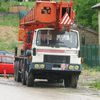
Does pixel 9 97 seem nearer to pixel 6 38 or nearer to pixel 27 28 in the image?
pixel 27 28

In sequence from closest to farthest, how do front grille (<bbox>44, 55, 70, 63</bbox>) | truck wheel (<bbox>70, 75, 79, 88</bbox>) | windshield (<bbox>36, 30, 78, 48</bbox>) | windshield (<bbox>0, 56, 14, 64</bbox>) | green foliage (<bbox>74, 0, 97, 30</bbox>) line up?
1. front grille (<bbox>44, 55, 70, 63</bbox>)
2. windshield (<bbox>36, 30, 78, 48</bbox>)
3. truck wheel (<bbox>70, 75, 79, 88</bbox>)
4. windshield (<bbox>0, 56, 14, 64</bbox>)
5. green foliage (<bbox>74, 0, 97, 30</bbox>)

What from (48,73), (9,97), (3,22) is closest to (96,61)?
(48,73)

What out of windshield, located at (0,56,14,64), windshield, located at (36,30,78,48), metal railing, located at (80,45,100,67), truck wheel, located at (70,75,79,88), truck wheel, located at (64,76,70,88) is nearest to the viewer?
windshield, located at (36,30,78,48)

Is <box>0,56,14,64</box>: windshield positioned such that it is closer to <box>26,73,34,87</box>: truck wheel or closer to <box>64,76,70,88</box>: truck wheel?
<box>64,76,70,88</box>: truck wheel

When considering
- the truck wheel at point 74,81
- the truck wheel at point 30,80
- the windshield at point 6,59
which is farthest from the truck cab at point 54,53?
the windshield at point 6,59

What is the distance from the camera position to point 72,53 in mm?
24797

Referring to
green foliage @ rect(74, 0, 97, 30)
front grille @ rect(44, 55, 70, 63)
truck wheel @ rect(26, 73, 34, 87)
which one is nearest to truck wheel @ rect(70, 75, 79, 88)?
front grille @ rect(44, 55, 70, 63)

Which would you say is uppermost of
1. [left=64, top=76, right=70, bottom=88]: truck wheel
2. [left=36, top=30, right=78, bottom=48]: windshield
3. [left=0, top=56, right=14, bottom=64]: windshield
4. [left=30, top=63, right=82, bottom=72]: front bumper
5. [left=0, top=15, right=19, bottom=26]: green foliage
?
[left=0, top=15, right=19, bottom=26]: green foliage

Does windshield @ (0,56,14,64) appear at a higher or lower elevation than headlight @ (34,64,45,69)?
lower

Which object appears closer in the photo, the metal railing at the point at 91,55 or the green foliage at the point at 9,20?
the metal railing at the point at 91,55

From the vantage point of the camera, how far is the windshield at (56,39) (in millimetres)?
24797

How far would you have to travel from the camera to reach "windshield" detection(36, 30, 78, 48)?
24797 mm

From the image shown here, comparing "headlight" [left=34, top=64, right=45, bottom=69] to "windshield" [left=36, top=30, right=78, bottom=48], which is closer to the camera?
"headlight" [left=34, top=64, right=45, bottom=69]

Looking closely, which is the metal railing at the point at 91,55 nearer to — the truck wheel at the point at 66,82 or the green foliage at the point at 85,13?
the green foliage at the point at 85,13
